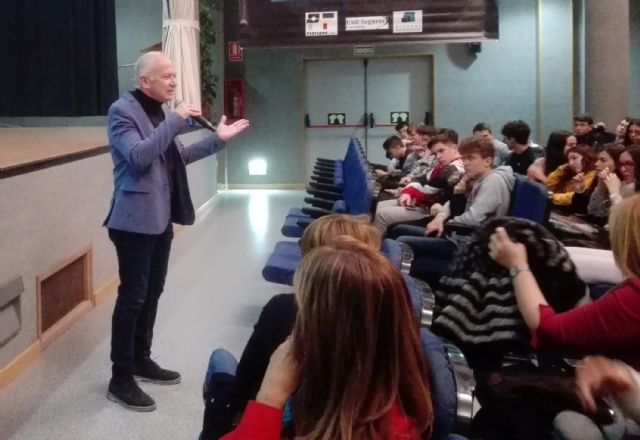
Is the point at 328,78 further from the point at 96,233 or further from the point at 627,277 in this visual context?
the point at 627,277

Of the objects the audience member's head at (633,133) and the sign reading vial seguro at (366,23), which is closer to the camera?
the audience member's head at (633,133)

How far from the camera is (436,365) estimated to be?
1.43 m

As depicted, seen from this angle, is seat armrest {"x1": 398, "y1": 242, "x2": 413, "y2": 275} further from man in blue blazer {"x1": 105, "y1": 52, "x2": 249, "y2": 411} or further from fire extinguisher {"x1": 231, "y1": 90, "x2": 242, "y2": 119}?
fire extinguisher {"x1": 231, "y1": 90, "x2": 242, "y2": 119}

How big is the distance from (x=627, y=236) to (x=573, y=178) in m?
3.30

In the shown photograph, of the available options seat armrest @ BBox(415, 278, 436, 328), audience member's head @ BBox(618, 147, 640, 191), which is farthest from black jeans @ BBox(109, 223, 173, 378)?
audience member's head @ BBox(618, 147, 640, 191)

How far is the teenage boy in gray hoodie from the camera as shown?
3555mm

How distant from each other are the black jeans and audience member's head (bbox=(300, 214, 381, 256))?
1.06m

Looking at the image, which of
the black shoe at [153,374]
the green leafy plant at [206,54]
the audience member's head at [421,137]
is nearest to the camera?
the black shoe at [153,374]

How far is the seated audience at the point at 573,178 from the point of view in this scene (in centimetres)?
463

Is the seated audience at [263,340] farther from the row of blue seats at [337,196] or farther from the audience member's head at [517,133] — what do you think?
the audience member's head at [517,133]

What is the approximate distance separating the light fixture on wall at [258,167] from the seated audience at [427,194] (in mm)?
5101

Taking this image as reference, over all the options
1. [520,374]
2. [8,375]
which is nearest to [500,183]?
[520,374]

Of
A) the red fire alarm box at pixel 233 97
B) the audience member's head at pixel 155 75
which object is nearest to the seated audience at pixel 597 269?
the audience member's head at pixel 155 75

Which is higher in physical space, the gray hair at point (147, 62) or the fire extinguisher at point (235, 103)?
the fire extinguisher at point (235, 103)
